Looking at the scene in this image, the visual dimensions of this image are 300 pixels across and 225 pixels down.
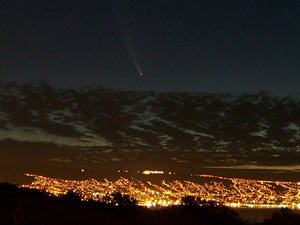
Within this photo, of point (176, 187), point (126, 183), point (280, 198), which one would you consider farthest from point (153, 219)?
point (280, 198)

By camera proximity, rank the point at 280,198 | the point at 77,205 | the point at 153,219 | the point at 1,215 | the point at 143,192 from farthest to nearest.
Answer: the point at 280,198 → the point at 143,192 → the point at 77,205 → the point at 153,219 → the point at 1,215

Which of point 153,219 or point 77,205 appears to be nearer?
point 153,219

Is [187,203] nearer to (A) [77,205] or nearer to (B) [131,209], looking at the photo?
(B) [131,209]

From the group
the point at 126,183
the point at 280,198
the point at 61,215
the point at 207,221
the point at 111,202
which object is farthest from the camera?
the point at 280,198

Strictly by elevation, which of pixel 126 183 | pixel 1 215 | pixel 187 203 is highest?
pixel 126 183

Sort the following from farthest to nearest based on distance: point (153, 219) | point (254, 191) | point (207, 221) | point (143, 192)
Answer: point (254, 191) → point (143, 192) → point (207, 221) → point (153, 219)

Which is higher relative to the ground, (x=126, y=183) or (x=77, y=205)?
(x=126, y=183)

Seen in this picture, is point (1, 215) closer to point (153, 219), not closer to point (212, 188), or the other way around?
point (153, 219)

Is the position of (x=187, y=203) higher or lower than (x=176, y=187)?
lower

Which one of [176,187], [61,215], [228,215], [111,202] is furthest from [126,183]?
[61,215]
